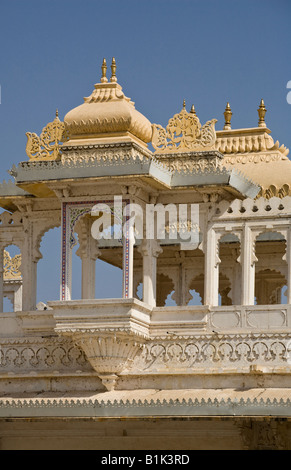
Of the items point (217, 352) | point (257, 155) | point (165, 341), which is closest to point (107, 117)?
point (257, 155)

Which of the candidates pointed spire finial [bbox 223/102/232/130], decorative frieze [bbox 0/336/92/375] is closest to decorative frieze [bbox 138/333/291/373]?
decorative frieze [bbox 0/336/92/375]

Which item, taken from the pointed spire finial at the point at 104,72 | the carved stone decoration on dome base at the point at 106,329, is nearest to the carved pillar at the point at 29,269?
the carved stone decoration on dome base at the point at 106,329

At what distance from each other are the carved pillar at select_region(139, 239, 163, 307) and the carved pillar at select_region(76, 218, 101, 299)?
103 centimetres

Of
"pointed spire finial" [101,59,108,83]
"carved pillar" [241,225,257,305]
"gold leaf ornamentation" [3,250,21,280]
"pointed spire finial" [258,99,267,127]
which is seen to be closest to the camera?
"carved pillar" [241,225,257,305]

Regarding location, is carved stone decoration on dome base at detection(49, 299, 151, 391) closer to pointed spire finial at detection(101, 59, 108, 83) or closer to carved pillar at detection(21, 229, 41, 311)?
carved pillar at detection(21, 229, 41, 311)

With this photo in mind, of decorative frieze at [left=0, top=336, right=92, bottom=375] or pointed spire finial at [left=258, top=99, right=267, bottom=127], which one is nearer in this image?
decorative frieze at [left=0, top=336, right=92, bottom=375]

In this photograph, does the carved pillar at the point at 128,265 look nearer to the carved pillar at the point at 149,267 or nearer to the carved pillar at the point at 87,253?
the carved pillar at the point at 149,267

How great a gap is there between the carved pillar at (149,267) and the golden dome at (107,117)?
7.03 feet

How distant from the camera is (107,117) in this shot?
116 feet

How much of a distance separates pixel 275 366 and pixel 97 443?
379cm

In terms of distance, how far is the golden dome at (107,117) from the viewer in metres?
35.4
